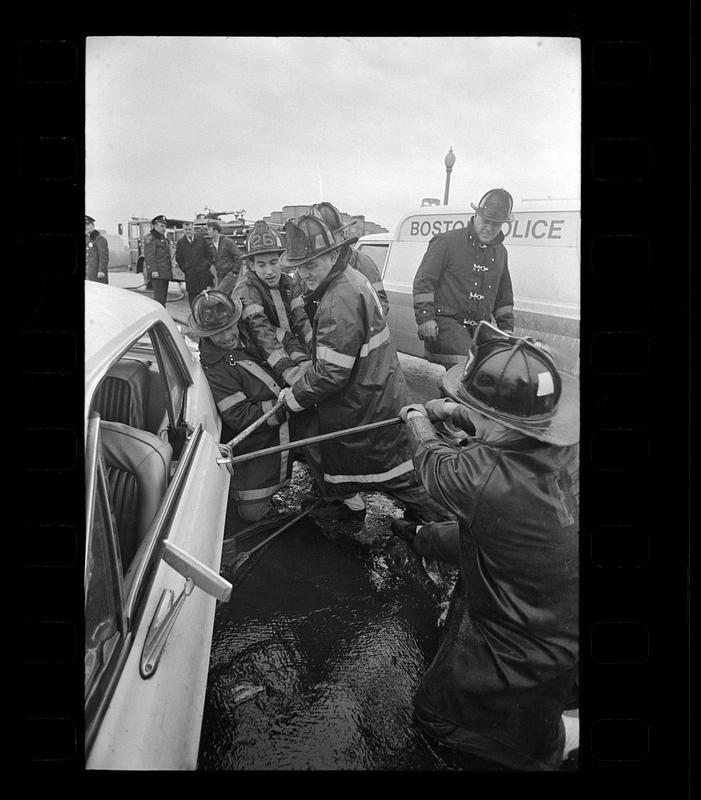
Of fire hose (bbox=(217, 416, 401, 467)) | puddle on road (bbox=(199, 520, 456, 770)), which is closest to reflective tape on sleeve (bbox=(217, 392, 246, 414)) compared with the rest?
fire hose (bbox=(217, 416, 401, 467))

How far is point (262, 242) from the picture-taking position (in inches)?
84.0

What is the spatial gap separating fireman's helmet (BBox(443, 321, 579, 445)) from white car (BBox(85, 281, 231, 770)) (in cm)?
84

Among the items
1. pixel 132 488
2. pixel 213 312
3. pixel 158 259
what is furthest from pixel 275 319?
pixel 132 488

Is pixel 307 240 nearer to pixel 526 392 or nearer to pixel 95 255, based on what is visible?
pixel 95 255

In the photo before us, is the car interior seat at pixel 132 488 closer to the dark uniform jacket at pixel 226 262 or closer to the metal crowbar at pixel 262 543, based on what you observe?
the metal crowbar at pixel 262 543

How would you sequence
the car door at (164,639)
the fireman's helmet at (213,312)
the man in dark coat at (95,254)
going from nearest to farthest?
1. the car door at (164,639)
2. the man in dark coat at (95,254)
3. the fireman's helmet at (213,312)

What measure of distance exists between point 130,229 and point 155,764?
1.51 meters

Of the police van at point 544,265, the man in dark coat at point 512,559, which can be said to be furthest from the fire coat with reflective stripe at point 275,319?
the man in dark coat at point 512,559

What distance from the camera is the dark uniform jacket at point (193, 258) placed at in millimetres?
2117

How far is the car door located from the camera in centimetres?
133

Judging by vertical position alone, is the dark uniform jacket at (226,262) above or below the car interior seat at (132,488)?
above

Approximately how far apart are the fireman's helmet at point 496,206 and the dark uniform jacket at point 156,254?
3.55 feet

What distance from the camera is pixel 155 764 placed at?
137 centimetres
